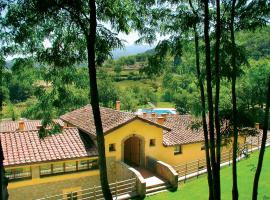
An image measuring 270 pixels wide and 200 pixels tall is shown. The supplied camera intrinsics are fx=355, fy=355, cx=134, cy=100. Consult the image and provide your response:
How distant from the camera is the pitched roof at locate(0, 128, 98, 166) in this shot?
2117cm

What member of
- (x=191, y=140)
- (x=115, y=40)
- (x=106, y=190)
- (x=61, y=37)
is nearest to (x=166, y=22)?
(x=115, y=40)

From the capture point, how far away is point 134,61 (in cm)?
17462

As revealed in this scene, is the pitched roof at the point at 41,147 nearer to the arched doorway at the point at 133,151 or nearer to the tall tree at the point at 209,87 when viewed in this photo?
the arched doorway at the point at 133,151

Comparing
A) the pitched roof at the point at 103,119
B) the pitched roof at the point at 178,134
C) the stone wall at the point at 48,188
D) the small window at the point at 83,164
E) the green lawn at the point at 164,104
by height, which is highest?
the pitched roof at the point at 103,119

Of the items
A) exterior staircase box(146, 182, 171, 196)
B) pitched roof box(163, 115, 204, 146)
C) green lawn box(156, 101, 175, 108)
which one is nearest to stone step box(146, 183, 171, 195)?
exterior staircase box(146, 182, 171, 196)

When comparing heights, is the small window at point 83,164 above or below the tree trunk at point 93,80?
below

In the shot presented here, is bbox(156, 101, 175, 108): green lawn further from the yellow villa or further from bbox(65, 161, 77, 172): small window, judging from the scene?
bbox(65, 161, 77, 172): small window

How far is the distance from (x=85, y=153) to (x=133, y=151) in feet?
18.0

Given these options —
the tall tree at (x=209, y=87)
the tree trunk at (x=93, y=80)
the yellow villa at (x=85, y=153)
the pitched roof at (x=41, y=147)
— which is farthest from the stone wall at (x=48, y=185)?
the tall tree at (x=209, y=87)

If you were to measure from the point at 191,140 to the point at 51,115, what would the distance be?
735 inches

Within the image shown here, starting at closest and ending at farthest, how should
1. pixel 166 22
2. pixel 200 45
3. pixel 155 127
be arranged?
1. pixel 166 22
2. pixel 200 45
3. pixel 155 127

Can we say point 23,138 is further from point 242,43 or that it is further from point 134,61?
point 134,61

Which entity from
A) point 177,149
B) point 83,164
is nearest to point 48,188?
point 83,164

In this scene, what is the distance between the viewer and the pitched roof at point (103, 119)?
996 inches
